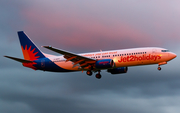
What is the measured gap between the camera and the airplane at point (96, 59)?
53.4 meters

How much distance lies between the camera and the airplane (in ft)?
175

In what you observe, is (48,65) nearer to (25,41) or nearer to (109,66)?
(25,41)

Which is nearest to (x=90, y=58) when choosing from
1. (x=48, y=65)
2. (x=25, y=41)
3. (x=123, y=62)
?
(x=123, y=62)

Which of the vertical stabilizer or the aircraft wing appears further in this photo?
the vertical stabilizer

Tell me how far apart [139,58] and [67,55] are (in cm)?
1369

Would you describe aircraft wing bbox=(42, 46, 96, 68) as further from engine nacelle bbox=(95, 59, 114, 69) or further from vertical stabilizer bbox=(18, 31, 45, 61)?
vertical stabilizer bbox=(18, 31, 45, 61)

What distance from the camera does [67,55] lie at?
5331cm

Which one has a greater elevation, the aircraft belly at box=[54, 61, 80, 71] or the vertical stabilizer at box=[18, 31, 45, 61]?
the vertical stabilizer at box=[18, 31, 45, 61]

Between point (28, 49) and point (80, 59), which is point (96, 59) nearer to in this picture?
point (80, 59)

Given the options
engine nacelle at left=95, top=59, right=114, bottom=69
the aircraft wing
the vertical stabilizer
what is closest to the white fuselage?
engine nacelle at left=95, top=59, right=114, bottom=69

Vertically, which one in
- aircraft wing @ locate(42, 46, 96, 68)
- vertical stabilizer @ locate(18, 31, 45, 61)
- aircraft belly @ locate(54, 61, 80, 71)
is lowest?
aircraft belly @ locate(54, 61, 80, 71)

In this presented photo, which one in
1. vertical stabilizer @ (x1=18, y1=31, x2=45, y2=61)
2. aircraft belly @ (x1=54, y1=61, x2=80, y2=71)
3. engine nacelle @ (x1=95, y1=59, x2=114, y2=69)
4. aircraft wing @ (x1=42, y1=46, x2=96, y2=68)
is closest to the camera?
engine nacelle @ (x1=95, y1=59, x2=114, y2=69)

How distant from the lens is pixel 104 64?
2108 inches

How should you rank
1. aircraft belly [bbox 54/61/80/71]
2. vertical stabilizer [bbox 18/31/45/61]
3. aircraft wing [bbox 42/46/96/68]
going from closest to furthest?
1. aircraft wing [bbox 42/46/96/68]
2. aircraft belly [bbox 54/61/80/71]
3. vertical stabilizer [bbox 18/31/45/61]
